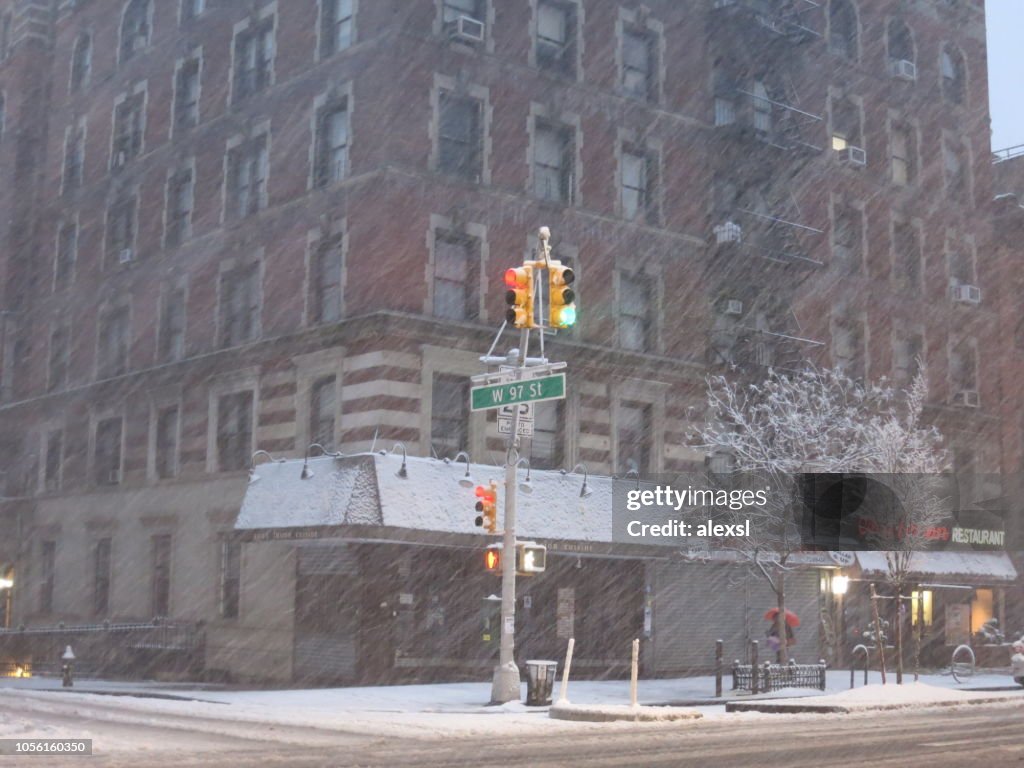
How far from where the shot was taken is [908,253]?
4106cm

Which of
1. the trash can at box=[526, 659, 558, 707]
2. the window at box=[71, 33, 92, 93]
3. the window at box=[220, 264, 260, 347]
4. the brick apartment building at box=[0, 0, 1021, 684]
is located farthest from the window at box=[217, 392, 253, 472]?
the window at box=[71, 33, 92, 93]

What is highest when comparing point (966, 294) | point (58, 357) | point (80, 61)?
point (80, 61)

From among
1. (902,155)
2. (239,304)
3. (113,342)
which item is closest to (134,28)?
(113,342)

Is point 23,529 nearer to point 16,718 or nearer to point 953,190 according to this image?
point 16,718

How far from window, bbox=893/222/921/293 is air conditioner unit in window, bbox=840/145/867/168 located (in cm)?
276

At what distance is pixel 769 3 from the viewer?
1481 inches

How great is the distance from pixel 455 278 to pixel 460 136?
3.59 meters

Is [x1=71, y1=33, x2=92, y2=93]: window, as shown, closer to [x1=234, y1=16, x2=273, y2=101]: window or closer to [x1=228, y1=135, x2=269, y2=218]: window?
[x1=234, y1=16, x2=273, y2=101]: window

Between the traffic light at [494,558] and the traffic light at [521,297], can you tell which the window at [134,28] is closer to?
the traffic light at [521,297]

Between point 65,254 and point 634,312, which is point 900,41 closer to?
point 634,312

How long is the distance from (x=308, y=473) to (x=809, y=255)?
17357 millimetres

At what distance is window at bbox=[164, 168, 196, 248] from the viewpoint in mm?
36375

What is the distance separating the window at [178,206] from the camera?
1432 inches

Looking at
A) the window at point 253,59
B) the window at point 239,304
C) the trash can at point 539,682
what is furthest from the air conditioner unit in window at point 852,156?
the trash can at point 539,682
